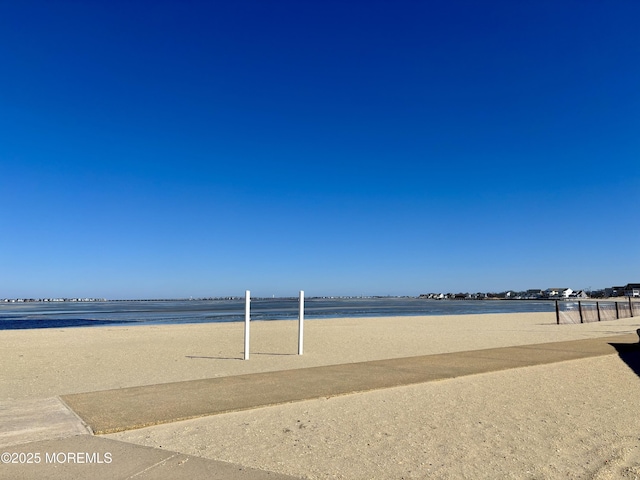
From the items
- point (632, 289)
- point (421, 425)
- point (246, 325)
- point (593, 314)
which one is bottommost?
point (421, 425)

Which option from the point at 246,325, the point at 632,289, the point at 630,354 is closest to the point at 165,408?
the point at 246,325

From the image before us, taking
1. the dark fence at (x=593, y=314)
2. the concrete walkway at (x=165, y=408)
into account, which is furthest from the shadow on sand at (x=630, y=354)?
the dark fence at (x=593, y=314)

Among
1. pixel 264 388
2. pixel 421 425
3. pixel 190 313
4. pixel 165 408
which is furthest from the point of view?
pixel 190 313

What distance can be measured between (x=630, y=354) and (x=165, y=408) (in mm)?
11463

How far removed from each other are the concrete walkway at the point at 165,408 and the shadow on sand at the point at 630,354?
2.33ft

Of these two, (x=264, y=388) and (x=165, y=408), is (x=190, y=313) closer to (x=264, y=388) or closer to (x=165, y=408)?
(x=264, y=388)

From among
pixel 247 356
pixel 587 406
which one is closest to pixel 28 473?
pixel 587 406

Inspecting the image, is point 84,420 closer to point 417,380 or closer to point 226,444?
point 226,444

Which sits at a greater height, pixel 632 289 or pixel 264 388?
pixel 632 289

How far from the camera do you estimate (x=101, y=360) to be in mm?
11719

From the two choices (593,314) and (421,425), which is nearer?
(421,425)

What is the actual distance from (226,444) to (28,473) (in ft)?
5.68

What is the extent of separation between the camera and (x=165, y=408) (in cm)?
617

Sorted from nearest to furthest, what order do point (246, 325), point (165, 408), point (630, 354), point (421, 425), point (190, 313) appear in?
point (421, 425) < point (165, 408) < point (246, 325) < point (630, 354) < point (190, 313)
